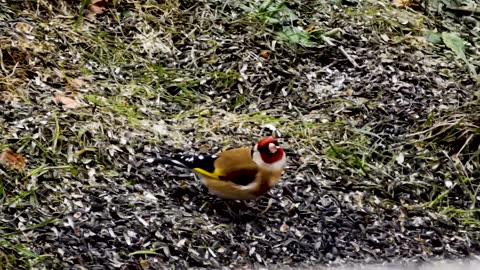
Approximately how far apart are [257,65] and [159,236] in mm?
1237

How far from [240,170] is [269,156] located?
0.39 feet

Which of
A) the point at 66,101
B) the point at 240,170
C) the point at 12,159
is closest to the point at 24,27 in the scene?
the point at 66,101

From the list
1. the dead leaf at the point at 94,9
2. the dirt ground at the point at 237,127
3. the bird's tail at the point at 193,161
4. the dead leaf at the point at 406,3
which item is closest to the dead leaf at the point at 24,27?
Answer: the dirt ground at the point at 237,127

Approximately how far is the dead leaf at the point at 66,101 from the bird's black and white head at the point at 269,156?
82cm

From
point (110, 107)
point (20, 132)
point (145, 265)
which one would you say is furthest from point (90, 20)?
point (145, 265)

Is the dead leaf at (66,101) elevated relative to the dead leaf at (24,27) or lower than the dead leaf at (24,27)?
lower

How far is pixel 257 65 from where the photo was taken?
390 centimetres

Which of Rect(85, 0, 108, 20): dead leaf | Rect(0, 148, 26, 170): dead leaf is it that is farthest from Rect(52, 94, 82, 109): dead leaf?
Rect(85, 0, 108, 20): dead leaf

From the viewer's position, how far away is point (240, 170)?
311 cm

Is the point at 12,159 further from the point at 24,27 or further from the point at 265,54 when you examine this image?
the point at 265,54

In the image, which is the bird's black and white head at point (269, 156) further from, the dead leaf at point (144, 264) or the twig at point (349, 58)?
the twig at point (349, 58)

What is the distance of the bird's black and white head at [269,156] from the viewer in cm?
310

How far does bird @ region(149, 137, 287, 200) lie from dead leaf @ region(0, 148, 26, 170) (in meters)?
0.55

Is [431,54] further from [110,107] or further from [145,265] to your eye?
[145,265]
